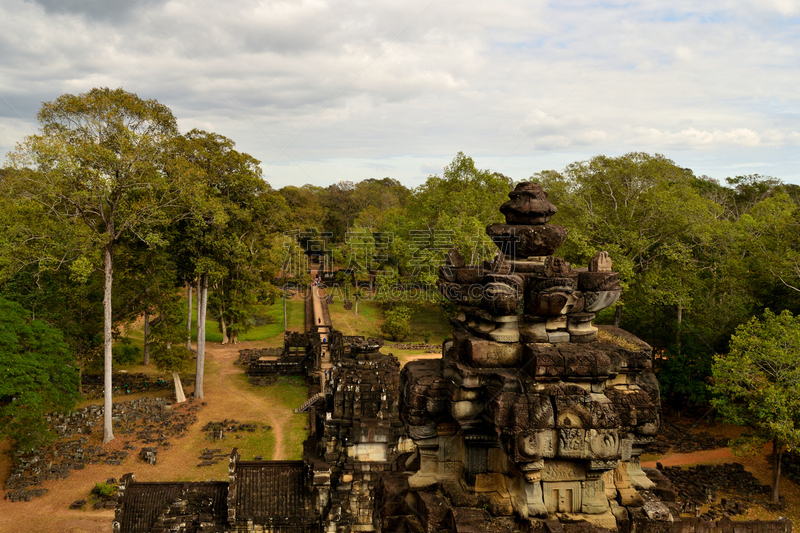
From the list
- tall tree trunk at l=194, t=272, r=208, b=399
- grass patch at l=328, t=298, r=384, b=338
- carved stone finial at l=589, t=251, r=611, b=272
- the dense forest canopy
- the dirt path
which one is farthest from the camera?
grass patch at l=328, t=298, r=384, b=338

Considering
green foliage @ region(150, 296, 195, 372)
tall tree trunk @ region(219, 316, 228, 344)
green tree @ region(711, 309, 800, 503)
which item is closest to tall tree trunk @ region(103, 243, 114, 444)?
green foliage @ region(150, 296, 195, 372)

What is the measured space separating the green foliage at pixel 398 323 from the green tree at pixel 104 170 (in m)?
17.6

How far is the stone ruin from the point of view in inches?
208

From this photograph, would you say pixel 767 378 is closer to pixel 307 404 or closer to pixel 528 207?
pixel 528 207

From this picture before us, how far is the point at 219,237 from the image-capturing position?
2511cm

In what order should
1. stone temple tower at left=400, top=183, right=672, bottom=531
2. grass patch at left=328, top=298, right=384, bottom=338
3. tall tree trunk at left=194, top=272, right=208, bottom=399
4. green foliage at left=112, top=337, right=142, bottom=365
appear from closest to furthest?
stone temple tower at left=400, top=183, right=672, bottom=531 < tall tree trunk at left=194, top=272, right=208, bottom=399 < green foliage at left=112, top=337, right=142, bottom=365 < grass patch at left=328, top=298, right=384, bottom=338

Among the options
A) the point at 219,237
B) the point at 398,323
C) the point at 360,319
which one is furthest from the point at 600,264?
the point at 360,319

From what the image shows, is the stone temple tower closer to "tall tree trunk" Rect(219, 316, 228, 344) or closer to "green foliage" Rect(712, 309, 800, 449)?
"green foliage" Rect(712, 309, 800, 449)

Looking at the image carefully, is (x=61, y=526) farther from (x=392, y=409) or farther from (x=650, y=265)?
(x=650, y=265)

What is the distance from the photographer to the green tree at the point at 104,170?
18.9 metres

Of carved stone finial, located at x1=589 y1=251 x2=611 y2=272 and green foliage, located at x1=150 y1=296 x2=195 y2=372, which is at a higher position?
carved stone finial, located at x1=589 y1=251 x2=611 y2=272

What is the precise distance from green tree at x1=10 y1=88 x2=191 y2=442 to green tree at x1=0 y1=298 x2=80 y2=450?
1.68 meters

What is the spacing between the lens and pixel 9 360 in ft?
54.1

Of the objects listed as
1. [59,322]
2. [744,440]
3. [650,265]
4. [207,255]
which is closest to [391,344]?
[207,255]
